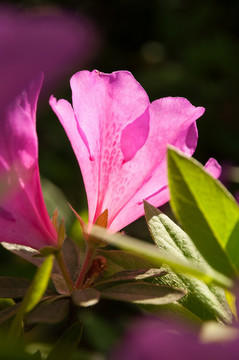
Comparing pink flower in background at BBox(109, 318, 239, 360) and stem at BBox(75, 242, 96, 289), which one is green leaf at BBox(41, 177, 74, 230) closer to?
stem at BBox(75, 242, 96, 289)

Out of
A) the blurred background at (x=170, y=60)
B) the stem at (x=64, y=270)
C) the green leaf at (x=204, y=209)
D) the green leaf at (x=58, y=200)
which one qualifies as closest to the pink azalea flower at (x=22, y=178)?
the stem at (x=64, y=270)

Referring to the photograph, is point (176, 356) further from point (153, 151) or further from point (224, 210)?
point (153, 151)

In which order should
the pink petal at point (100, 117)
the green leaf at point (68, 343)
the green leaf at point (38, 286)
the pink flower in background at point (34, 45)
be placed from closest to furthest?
1. the pink flower in background at point (34, 45)
2. the green leaf at point (38, 286)
3. the green leaf at point (68, 343)
4. the pink petal at point (100, 117)

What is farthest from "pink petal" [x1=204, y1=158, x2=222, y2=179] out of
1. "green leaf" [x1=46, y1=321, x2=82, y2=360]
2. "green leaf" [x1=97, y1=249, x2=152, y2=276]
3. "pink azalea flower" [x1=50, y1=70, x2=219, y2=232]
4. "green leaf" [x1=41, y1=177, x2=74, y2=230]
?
"green leaf" [x1=41, y1=177, x2=74, y2=230]

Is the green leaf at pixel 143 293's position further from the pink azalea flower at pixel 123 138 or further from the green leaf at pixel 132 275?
the pink azalea flower at pixel 123 138

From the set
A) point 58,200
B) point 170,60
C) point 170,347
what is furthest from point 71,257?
point 170,60

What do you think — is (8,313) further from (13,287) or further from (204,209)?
(204,209)

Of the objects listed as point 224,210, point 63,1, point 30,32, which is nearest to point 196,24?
point 63,1
